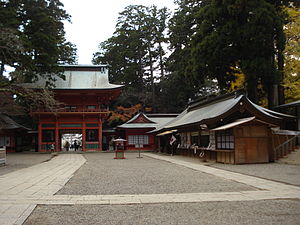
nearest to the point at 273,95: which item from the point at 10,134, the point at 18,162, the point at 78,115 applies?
the point at 18,162

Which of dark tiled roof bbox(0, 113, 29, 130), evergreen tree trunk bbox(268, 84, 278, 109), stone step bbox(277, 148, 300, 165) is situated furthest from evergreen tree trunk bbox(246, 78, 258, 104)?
dark tiled roof bbox(0, 113, 29, 130)

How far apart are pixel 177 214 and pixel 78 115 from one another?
26.8 m

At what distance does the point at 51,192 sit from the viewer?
23.5 feet

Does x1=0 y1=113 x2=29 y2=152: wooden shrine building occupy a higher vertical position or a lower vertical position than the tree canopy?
lower

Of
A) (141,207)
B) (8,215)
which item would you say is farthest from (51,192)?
(141,207)

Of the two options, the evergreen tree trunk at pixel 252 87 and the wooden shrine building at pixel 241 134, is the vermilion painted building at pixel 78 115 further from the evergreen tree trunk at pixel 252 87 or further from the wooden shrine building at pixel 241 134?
the wooden shrine building at pixel 241 134

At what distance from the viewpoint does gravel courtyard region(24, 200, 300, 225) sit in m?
4.61

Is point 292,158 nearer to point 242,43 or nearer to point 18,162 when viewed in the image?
point 242,43

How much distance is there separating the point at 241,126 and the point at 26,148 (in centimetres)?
2969

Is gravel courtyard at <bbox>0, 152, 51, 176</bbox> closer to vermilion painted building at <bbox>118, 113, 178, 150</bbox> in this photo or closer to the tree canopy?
the tree canopy

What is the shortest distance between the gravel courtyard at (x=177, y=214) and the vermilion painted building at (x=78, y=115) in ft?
80.7

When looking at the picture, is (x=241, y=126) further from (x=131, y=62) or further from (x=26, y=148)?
(x=131, y=62)

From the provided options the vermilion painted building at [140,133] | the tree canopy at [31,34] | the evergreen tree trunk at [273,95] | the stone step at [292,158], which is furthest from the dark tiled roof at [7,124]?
the stone step at [292,158]

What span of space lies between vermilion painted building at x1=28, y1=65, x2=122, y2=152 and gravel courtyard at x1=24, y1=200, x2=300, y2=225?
24583 millimetres
